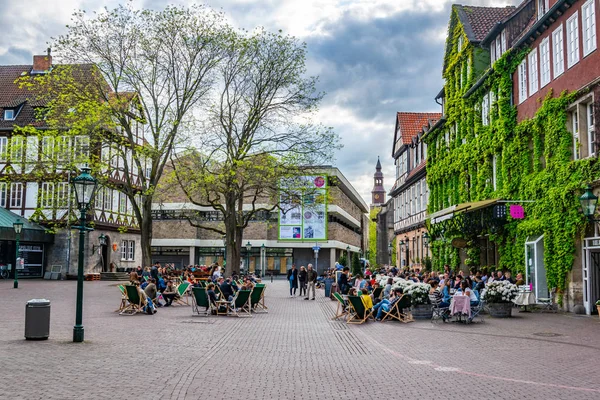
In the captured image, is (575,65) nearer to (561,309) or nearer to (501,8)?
(561,309)

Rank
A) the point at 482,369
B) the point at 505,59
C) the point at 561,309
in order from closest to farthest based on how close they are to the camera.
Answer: the point at 482,369, the point at 561,309, the point at 505,59

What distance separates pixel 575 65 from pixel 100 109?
21.5 m

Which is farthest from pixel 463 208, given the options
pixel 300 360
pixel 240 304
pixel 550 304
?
pixel 300 360

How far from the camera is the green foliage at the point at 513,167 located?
21.3m

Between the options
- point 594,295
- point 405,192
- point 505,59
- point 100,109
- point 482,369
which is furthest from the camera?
point 405,192

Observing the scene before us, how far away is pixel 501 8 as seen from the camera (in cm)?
3725

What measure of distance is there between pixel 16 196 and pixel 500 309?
3960 cm

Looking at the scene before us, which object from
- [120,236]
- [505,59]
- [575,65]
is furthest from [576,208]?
[120,236]

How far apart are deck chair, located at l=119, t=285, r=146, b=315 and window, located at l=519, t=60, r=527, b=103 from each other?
53.4ft

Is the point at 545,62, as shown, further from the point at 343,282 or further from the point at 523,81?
the point at 343,282

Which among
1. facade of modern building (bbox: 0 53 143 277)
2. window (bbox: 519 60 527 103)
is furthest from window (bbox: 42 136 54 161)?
window (bbox: 519 60 527 103)

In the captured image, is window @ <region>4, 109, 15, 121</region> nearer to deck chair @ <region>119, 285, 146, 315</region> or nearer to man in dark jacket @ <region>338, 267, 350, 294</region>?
man in dark jacket @ <region>338, 267, 350, 294</region>

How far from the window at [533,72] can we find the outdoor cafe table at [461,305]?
988cm

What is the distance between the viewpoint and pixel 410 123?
54406 mm
